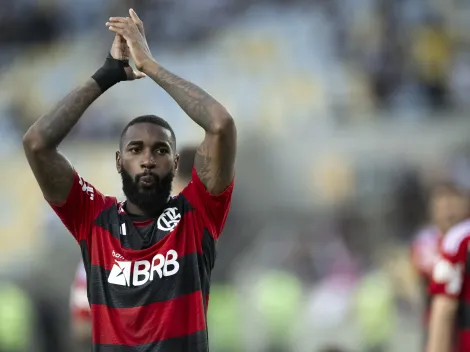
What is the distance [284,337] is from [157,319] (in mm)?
7749

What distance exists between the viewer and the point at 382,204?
41.4 feet

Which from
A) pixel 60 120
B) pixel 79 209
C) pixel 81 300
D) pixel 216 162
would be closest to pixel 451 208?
pixel 81 300

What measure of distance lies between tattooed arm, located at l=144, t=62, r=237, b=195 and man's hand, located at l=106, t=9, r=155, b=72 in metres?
0.04

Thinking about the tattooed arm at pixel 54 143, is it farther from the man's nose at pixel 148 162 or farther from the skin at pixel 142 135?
the man's nose at pixel 148 162

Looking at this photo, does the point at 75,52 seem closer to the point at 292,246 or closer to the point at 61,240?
the point at 61,240

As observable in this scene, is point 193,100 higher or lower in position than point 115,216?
higher

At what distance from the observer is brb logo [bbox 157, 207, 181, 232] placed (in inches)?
151

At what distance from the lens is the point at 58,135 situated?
379 centimetres

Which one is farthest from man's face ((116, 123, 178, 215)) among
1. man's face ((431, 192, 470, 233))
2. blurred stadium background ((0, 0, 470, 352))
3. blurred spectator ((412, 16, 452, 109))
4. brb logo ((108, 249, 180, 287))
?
blurred spectator ((412, 16, 452, 109))

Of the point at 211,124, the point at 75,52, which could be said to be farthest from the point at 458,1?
the point at 211,124

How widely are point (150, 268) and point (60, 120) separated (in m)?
0.64

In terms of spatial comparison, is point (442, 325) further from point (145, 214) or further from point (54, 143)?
point (54, 143)

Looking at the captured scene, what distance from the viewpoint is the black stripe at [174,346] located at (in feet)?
12.0

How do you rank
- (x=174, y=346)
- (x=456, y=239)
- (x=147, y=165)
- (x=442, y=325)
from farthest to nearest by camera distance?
(x=456, y=239)
(x=442, y=325)
(x=147, y=165)
(x=174, y=346)
